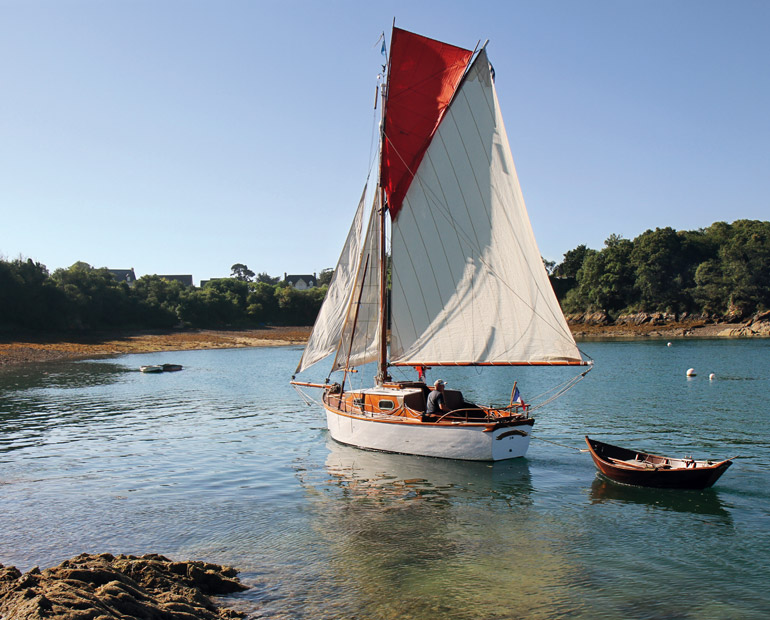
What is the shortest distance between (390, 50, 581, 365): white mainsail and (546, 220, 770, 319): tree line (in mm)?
116817

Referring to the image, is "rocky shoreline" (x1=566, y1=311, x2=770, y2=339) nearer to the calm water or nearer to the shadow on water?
the calm water

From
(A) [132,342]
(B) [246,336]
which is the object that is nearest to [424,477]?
(A) [132,342]

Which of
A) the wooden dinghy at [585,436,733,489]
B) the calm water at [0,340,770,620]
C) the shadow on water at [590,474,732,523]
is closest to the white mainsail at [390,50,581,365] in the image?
the wooden dinghy at [585,436,733,489]

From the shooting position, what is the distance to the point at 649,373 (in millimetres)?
57938

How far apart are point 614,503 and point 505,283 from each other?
939cm

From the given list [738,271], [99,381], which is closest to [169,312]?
[99,381]

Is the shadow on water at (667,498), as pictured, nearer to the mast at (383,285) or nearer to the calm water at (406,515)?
the calm water at (406,515)

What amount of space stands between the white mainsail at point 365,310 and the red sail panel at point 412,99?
2118 millimetres

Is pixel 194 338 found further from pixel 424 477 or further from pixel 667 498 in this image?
pixel 667 498

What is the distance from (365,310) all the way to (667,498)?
Answer: 14742 mm

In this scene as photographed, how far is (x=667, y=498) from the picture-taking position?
63.2 ft

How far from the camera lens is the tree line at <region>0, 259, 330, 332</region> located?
110375 mm

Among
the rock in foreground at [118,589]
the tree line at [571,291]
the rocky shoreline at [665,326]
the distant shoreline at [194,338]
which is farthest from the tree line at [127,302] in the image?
the rock in foreground at [118,589]

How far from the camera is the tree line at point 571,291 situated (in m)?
115
